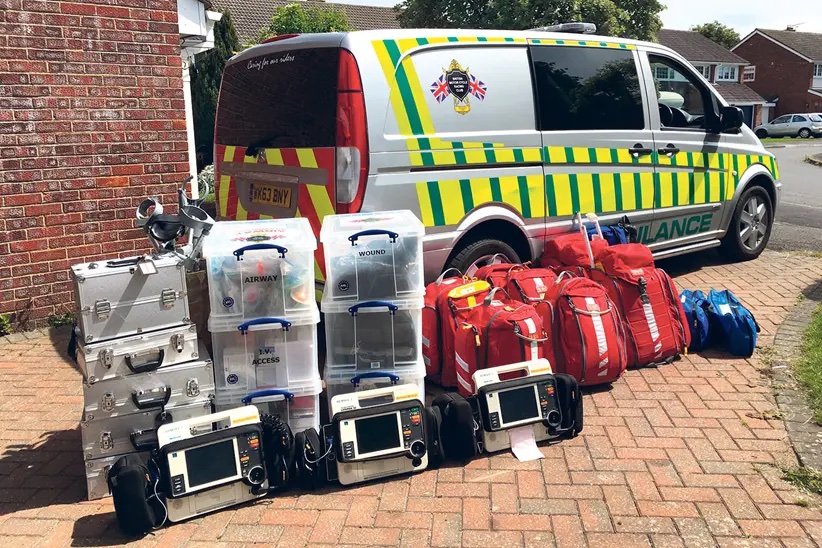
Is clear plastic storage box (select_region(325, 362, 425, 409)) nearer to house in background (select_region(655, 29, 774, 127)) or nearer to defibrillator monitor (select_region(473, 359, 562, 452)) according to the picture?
defibrillator monitor (select_region(473, 359, 562, 452))

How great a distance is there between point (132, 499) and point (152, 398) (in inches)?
21.7

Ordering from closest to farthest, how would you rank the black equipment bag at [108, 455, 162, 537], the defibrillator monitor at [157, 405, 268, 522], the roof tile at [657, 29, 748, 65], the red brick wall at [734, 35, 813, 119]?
1. the black equipment bag at [108, 455, 162, 537]
2. the defibrillator monitor at [157, 405, 268, 522]
3. the roof tile at [657, 29, 748, 65]
4. the red brick wall at [734, 35, 813, 119]

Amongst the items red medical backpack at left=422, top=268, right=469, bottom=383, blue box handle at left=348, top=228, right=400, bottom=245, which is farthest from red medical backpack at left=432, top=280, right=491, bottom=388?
blue box handle at left=348, top=228, right=400, bottom=245

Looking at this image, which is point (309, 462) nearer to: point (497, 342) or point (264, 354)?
point (264, 354)

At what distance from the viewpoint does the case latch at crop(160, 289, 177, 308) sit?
11.7ft

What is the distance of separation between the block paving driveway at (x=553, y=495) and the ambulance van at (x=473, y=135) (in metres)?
1.57

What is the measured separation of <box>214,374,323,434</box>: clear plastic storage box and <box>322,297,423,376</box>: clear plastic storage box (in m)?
0.23

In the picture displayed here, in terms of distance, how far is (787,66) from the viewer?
56062 mm

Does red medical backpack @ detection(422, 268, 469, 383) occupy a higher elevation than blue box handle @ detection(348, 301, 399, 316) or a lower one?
lower

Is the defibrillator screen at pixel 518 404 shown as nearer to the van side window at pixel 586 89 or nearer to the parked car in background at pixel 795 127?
the van side window at pixel 586 89

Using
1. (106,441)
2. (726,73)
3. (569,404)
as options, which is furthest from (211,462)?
(726,73)

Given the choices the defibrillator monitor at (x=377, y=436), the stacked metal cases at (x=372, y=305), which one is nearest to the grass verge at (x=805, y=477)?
the defibrillator monitor at (x=377, y=436)

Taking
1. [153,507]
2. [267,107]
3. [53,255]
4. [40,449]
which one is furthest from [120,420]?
[53,255]

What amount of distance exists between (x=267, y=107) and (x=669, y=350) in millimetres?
3219
